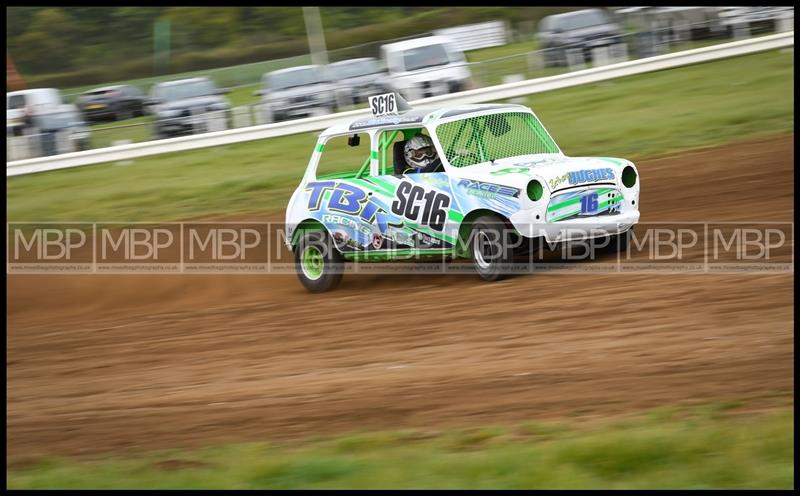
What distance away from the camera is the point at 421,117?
34.6ft

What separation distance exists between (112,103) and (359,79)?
584cm

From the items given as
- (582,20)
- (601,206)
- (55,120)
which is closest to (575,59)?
(582,20)

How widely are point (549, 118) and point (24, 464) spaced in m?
15.2

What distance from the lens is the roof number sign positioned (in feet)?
37.1

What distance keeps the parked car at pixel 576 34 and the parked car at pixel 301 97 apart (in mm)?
4533

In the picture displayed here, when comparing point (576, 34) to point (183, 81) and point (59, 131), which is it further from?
point (59, 131)

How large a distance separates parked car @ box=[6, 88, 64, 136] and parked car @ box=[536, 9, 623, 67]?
10802 mm

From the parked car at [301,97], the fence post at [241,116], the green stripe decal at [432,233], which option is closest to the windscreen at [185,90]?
the parked car at [301,97]

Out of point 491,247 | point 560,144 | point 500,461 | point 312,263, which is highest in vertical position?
point 560,144

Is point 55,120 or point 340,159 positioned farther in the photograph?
point 55,120

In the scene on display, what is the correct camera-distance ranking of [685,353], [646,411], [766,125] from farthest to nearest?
1. [766,125]
2. [685,353]
3. [646,411]

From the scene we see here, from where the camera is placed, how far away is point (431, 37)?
23234 mm
